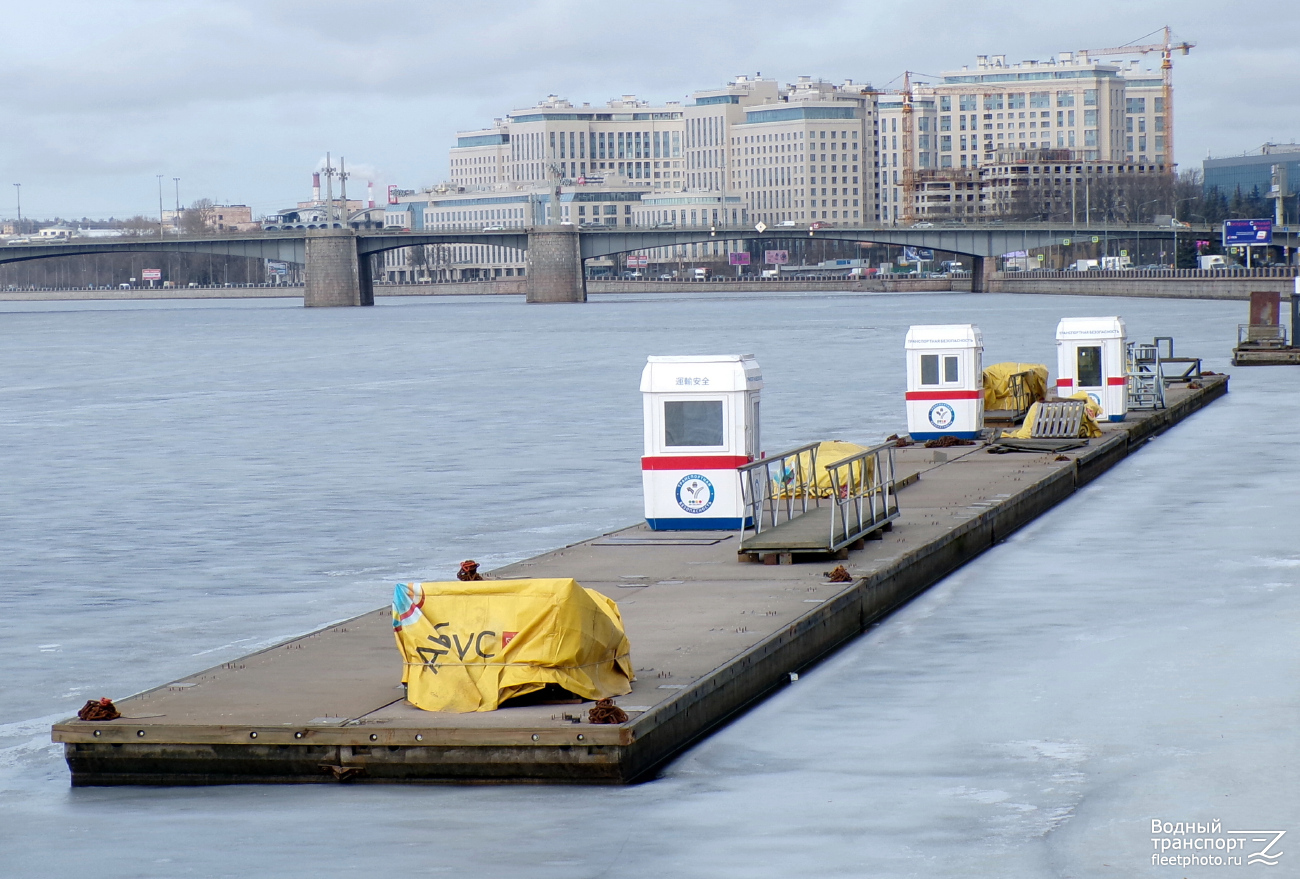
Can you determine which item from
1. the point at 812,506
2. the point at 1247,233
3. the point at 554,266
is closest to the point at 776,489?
the point at 812,506

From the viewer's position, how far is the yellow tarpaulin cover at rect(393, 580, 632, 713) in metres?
13.0

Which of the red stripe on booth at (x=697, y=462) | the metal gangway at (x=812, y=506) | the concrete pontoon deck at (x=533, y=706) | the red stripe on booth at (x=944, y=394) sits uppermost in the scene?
the red stripe on booth at (x=697, y=462)

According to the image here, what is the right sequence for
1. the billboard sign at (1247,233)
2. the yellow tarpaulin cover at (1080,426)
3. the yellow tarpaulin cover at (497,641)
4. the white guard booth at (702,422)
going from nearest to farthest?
the yellow tarpaulin cover at (497,641)
the white guard booth at (702,422)
the yellow tarpaulin cover at (1080,426)
the billboard sign at (1247,233)

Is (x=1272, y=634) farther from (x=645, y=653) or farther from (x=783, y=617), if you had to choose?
(x=645, y=653)

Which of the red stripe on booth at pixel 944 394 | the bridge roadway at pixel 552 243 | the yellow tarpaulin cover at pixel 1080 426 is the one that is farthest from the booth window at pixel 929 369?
the bridge roadway at pixel 552 243

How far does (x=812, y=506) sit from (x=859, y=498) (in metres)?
1.75

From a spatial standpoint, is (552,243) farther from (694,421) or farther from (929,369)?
(694,421)

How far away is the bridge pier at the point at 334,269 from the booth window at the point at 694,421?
6256 inches

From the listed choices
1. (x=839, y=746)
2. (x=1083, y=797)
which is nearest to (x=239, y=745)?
(x=839, y=746)

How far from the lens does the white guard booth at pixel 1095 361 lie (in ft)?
120

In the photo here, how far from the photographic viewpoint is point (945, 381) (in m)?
32.7

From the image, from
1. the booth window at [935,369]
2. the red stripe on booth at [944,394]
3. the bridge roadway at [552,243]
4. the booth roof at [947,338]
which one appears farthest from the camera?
the bridge roadway at [552,243]

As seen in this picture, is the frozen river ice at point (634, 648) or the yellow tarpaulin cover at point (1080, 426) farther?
the yellow tarpaulin cover at point (1080, 426)

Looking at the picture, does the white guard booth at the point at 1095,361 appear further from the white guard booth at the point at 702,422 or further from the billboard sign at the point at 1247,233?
the billboard sign at the point at 1247,233
